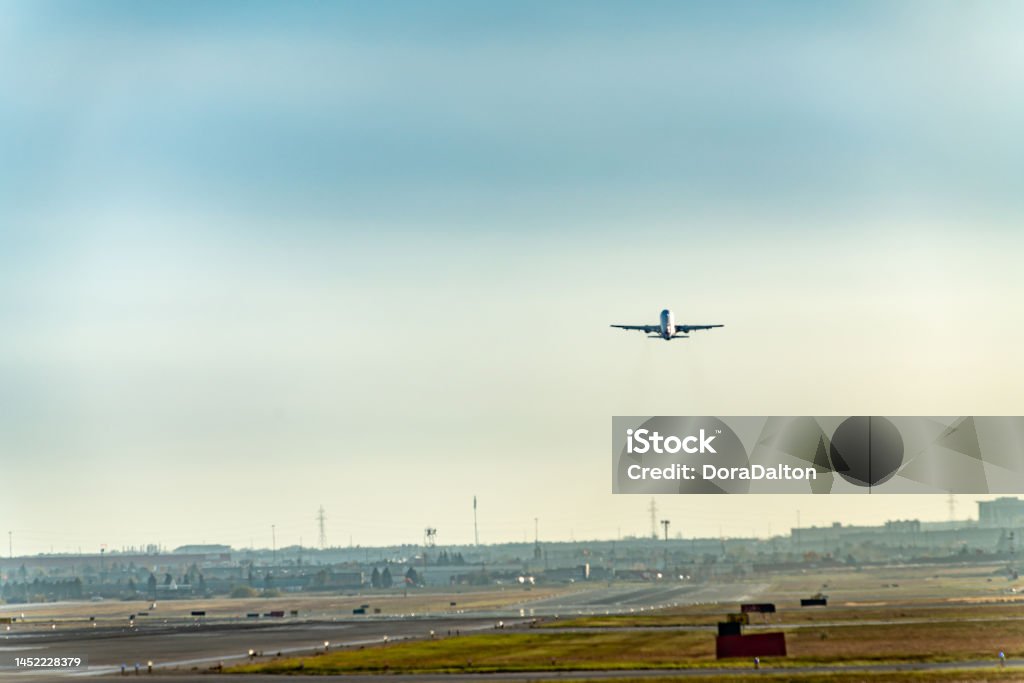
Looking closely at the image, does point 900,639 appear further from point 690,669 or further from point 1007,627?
point 690,669

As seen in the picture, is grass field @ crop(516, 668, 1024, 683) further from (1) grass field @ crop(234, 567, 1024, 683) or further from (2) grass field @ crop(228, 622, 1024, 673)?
(2) grass field @ crop(228, 622, 1024, 673)

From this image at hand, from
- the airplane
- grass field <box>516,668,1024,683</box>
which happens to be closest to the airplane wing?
the airplane

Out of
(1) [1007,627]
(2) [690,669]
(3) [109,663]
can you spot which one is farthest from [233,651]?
(1) [1007,627]

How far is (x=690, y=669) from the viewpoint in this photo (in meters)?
121

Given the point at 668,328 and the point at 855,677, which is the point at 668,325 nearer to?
the point at 668,328

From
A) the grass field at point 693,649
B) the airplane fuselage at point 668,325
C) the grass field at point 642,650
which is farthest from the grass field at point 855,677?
the airplane fuselage at point 668,325

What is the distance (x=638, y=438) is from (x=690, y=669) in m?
51.3

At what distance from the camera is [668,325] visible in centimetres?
17538

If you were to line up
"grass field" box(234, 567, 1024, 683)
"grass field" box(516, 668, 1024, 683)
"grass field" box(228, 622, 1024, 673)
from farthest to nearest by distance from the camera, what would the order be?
"grass field" box(228, 622, 1024, 673) → "grass field" box(234, 567, 1024, 683) → "grass field" box(516, 668, 1024, 683)

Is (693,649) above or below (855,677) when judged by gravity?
below

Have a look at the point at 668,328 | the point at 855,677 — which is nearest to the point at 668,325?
the point at 668,328

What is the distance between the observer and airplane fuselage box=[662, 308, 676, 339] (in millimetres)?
175000

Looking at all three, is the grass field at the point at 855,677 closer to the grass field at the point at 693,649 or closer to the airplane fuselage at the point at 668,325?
the grass field at the point at 693,649

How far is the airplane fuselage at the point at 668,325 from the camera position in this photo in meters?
175
